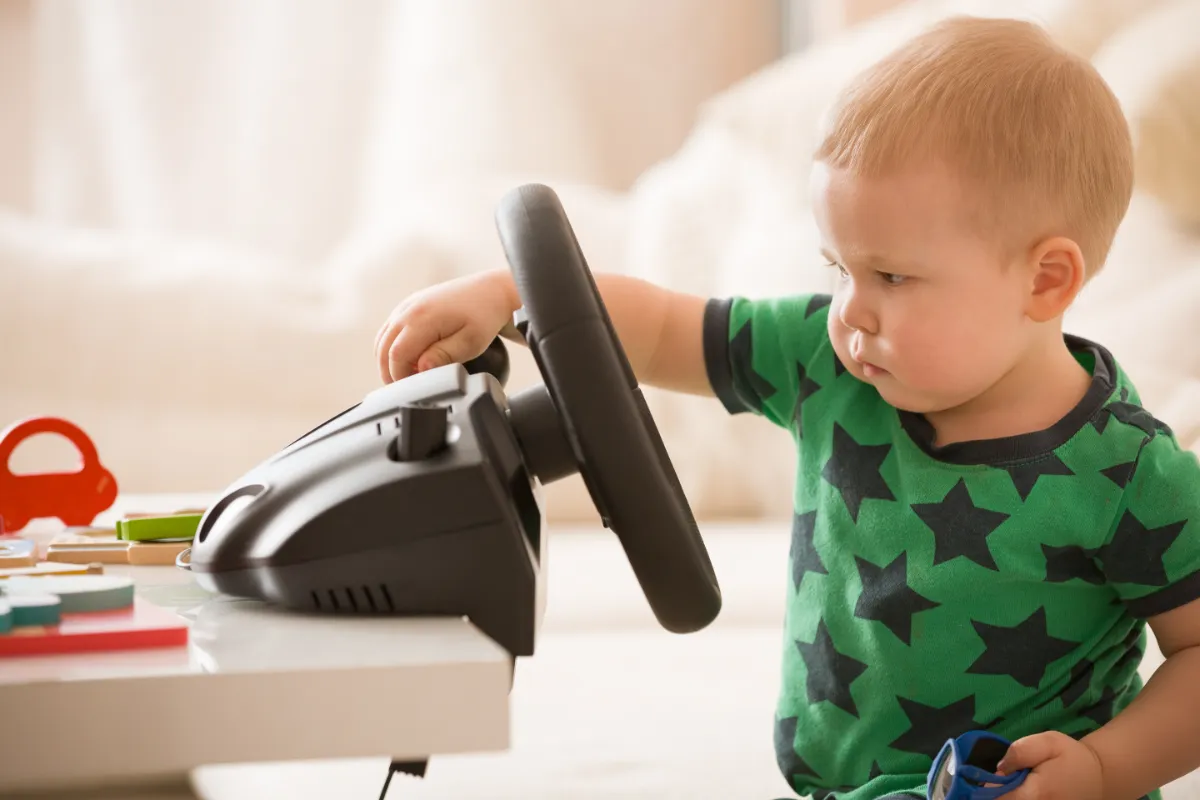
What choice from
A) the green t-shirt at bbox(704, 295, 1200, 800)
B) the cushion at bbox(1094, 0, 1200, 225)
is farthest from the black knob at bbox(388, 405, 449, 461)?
the cushion at bbox(1094, 0, 1200, 225)

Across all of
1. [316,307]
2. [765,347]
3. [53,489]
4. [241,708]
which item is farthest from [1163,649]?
[316,307]

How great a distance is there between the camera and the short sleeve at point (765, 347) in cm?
88

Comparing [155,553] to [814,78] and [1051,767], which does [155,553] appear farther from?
[814,78]

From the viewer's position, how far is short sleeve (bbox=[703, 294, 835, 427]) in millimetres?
876

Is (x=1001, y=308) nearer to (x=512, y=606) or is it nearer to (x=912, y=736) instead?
(x=912, y=736)

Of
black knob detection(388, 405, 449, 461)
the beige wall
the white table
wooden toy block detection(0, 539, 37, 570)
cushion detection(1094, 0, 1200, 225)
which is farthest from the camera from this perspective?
the beige wall

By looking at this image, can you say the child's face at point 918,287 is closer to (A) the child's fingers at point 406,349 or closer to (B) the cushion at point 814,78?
(A) the child's fingers at point 406,349

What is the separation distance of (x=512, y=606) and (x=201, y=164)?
1.87 meters

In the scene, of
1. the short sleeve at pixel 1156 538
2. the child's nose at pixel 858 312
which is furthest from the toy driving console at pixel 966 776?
the child's nose at pixel 858 312

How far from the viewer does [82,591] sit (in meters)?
0.51

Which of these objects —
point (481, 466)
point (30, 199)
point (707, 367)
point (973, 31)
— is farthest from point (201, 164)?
point (481, 466)

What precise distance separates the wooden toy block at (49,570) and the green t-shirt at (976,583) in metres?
0.42

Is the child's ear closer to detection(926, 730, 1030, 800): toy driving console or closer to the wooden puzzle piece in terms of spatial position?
detection(926, 730, 1030, 800): toy driving console

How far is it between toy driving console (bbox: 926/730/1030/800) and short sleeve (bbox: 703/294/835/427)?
10.8 inches
